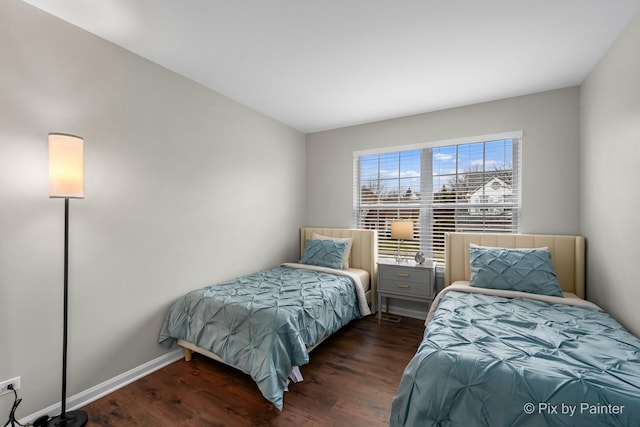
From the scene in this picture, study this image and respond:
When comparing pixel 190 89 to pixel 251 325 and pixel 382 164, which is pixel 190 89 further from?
pixel 382 164

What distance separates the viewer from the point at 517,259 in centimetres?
253

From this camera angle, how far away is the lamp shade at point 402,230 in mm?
3266

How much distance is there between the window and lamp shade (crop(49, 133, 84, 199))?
119 inches

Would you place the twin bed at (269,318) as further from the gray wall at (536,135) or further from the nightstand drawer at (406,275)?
the gray wall at (536,135)

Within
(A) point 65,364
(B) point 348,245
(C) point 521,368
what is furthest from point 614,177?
(A) point 65,364

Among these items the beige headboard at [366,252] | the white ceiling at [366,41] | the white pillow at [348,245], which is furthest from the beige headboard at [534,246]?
the white ceiling at [366,41]

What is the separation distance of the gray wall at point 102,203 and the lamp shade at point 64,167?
0.99ft

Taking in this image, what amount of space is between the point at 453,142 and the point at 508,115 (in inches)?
22.9

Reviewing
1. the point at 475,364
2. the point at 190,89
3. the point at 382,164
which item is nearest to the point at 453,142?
the point at 382,164

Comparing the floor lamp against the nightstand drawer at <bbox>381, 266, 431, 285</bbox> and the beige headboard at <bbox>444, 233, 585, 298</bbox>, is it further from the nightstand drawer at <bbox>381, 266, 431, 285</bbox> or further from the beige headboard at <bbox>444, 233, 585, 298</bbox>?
the beige headboard at <bbox>444, 233, 585, 298</bbox>

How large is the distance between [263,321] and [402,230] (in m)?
1.99

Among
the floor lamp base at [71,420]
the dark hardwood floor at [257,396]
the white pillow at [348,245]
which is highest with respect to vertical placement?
the white pillow at [348,245]

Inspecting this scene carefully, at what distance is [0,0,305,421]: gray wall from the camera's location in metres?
1.64

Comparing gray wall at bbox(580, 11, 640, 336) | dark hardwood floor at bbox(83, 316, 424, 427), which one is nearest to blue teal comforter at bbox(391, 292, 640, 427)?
gray wall at bbox(580, 11, 640, 336)
